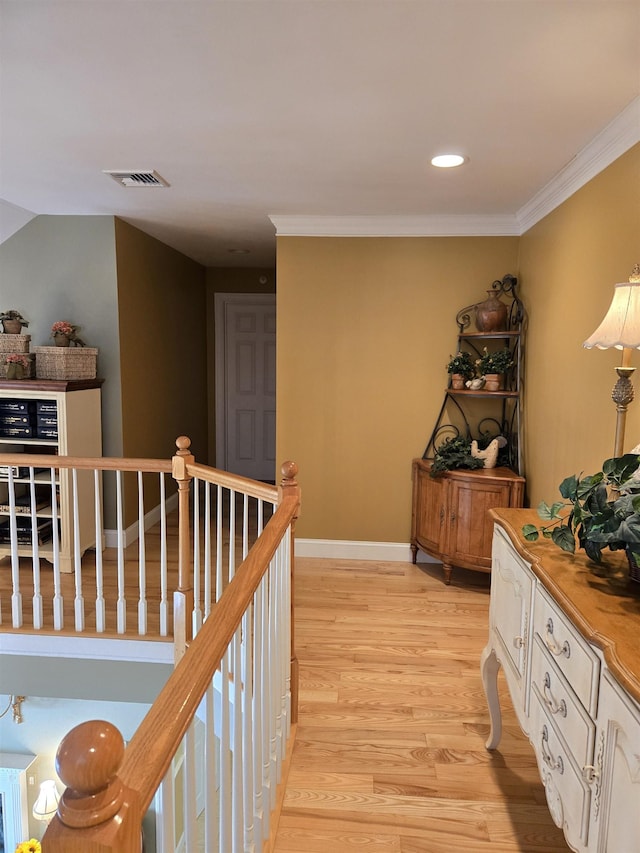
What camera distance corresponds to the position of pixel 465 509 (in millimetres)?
3666

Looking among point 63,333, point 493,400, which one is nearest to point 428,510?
point 493,400

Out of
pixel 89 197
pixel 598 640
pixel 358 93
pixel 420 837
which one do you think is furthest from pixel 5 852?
pixel 358 93

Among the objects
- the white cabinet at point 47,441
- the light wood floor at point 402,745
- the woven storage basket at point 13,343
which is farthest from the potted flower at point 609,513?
the woven storage basket at point 13,343

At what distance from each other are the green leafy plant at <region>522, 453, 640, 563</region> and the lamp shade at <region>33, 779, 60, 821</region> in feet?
14.1

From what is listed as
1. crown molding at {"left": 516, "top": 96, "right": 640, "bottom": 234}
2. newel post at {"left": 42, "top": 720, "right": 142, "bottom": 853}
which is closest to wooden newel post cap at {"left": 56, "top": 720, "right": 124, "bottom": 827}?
newel post at {"left": 42, "top": 720, "right": 142, "bottom": 853}

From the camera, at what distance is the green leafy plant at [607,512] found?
53.3 inches

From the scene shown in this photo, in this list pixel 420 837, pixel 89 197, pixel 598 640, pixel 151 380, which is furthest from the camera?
pixel 151 380

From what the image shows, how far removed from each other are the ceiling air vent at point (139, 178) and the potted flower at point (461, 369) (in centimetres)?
214

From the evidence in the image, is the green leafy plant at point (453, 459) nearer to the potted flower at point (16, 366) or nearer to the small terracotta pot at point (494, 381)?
the small terracotta pot at point (494, 381)

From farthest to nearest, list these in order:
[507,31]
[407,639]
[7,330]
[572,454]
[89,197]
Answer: [7,330]
[89,197]
[407,639]
[572,454]
[507,31]

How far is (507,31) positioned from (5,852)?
5.98 meters

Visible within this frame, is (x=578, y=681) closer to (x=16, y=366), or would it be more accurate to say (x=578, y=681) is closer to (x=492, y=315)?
(x=492, y=315)

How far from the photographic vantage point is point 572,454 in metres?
2.92

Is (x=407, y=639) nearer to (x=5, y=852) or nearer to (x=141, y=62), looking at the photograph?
(x=141, y=62)
